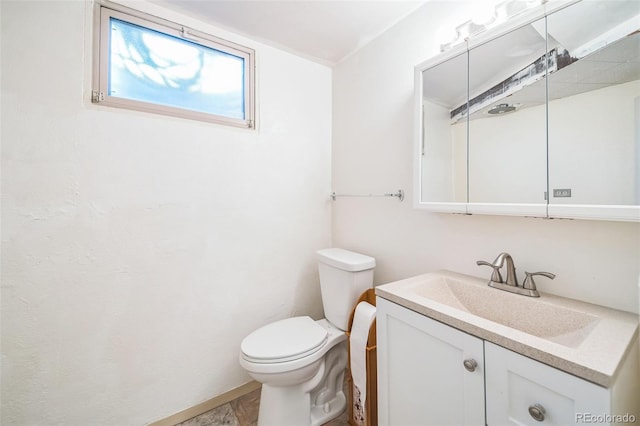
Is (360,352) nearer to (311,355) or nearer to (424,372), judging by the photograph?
(311,355)

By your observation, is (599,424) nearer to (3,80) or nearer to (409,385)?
(409,385)

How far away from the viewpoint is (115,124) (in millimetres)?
1286

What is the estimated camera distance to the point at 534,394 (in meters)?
0.65

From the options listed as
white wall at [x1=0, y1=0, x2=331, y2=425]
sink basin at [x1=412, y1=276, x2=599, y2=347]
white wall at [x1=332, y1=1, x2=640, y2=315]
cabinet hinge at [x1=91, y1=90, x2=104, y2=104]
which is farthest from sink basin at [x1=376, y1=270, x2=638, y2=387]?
cabinet hinge at [x1=91, y1=90, x2=104, y2=104]

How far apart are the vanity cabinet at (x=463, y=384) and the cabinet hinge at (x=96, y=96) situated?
5.41ft

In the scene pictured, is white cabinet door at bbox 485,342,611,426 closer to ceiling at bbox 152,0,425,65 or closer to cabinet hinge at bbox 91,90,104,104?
ceiling at bbox 152,0,425,65

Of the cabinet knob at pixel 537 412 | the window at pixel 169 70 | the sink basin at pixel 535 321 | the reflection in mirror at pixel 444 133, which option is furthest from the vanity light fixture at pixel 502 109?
the window at pixel 169 70

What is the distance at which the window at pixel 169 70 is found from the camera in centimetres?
130

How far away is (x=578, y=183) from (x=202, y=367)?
1994 mm

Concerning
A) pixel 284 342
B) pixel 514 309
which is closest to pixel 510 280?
pixel 514 309

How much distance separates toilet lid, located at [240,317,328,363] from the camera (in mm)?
1229

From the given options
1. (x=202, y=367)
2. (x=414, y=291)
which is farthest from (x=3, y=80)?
(x=414, y=291)

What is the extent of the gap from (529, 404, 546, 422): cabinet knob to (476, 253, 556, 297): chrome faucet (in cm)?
43

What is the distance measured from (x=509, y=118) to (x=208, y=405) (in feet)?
7.12
